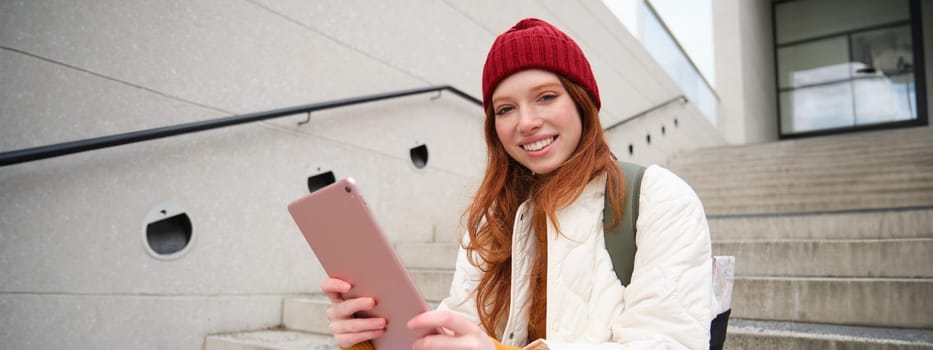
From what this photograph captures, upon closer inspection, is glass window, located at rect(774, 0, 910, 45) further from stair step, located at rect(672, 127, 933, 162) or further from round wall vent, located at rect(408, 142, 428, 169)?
round wall vent, located at rect(408, 142, 428, 169)

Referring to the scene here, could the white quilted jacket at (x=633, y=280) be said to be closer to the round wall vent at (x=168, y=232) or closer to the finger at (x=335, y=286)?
the finger at (x=335, y=286)

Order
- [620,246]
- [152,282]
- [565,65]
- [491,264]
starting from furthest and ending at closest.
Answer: [152,282] < [491,264] < [565,65] < [620,246]

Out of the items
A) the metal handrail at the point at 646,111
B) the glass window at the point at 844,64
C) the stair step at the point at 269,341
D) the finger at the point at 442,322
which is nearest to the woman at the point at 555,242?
the finger at the point at 442,322

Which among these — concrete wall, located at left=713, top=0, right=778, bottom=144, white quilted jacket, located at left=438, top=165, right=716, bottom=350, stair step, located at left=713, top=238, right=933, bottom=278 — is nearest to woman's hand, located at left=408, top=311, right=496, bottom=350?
white quilted jacket, located at left=438, top=165, right=716, bottom=350

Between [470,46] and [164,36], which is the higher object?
[470,46]

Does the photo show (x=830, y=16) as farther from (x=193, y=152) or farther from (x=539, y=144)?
(x=539, y=144)

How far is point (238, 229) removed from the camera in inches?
105

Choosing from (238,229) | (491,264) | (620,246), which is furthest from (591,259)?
(238,229)

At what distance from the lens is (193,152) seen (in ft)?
8.13

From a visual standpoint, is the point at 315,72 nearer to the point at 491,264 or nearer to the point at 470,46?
the point at 470,46

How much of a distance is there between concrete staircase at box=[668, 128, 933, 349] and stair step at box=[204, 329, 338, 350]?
1647 mm

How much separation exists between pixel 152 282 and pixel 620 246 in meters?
2.07

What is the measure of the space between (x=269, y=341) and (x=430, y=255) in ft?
3.69

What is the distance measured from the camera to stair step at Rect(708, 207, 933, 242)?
2623 millimetres
